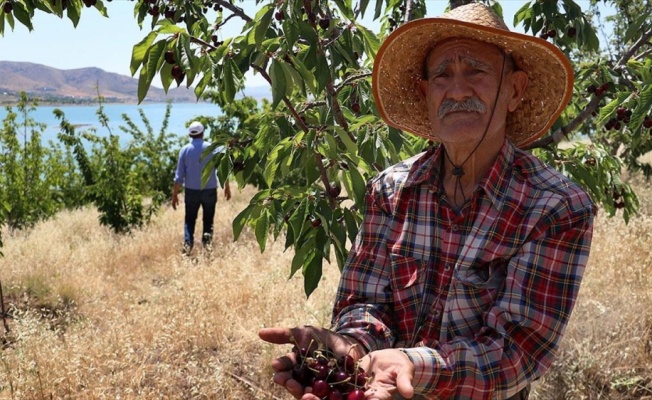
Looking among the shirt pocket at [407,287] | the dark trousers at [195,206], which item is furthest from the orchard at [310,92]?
the dark trousers at [195,206]

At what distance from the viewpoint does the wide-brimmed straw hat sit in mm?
1590

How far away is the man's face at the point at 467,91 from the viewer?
1566mm

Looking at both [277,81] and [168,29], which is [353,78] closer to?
[277,81]

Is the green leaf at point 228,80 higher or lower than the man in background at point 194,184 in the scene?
higher

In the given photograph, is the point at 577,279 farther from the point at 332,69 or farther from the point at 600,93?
the point at 600,93

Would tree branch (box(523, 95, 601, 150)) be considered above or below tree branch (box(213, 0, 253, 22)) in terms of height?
below

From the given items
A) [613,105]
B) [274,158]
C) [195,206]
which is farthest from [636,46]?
[195,206]

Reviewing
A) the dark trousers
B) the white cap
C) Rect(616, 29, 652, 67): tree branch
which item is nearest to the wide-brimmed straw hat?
Rect(616, 29, 652, 67): tree branch

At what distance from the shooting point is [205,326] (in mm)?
3912

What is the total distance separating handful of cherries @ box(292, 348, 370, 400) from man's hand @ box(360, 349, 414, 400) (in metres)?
0.02

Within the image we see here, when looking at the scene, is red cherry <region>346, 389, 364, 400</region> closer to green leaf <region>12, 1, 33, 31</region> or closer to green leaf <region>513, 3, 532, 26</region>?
green leaf <region>12, 1, 33, 31</region>

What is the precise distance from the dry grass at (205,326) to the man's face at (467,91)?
1887 mm

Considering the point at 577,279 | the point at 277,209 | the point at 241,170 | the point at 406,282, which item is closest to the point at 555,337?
the point at 577,279

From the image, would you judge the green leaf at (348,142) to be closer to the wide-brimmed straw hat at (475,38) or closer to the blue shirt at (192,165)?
the wide-brimmed straw hat at (475,38)
